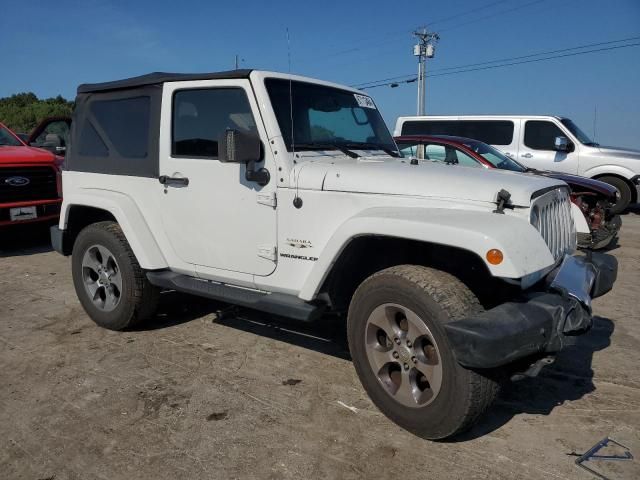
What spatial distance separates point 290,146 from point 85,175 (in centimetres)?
212

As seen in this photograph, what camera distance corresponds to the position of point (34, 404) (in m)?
3.26

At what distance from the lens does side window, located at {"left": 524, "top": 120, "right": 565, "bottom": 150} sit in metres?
11.1

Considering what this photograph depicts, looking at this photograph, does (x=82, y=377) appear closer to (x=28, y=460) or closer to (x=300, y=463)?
(x=28, y=460)

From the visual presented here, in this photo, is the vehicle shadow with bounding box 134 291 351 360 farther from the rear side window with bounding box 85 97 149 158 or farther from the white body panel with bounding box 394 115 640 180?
the white body panel with bounding box 394 115 640 180

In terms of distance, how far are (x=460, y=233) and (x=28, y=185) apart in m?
7.13

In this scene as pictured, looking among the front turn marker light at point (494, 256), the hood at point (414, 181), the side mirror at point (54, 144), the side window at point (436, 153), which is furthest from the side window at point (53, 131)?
the front turn marker light at point (494, 256)

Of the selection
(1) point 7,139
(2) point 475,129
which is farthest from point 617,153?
(1) point 7,139

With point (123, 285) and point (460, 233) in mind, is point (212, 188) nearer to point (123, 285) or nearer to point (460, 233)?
point (123, 285)

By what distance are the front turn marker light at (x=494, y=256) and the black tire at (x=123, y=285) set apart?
284cm

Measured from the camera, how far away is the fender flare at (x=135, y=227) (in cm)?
410

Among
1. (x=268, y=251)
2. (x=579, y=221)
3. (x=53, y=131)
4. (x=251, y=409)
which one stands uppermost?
(x=53, y=131)

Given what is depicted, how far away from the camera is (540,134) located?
11.2 meters

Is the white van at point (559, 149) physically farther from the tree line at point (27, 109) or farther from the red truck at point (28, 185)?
the tree line at point (27, 109)

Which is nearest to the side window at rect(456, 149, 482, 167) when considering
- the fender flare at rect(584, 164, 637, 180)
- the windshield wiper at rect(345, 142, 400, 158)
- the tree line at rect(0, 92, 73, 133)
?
the windshield wiper at rect(345, 142, 400, 158)
